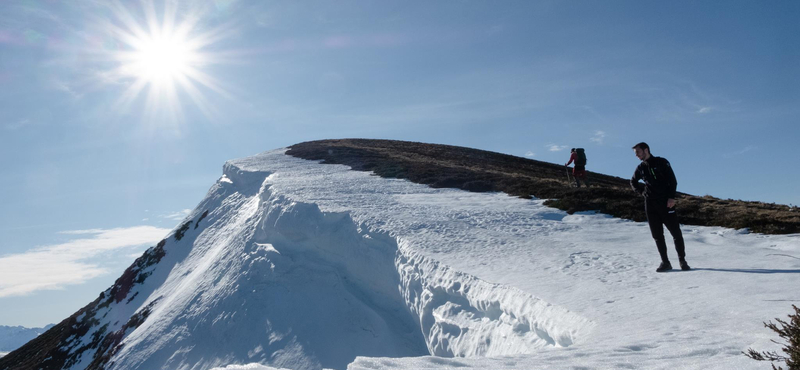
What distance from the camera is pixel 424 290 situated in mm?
10352

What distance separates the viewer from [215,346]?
521 inches

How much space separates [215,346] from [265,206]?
699 cm

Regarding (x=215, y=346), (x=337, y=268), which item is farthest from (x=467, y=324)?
(x=215, y=346)

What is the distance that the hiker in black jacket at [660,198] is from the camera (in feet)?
24.9

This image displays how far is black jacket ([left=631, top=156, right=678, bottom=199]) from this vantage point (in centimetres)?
766

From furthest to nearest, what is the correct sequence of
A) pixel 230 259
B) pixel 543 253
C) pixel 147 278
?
pixel 147 278
pixel 230 259
pixel 543 253

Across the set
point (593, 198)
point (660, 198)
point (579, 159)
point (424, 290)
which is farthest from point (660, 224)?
point (579, 159)

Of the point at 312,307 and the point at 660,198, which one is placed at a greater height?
the point at 660,198

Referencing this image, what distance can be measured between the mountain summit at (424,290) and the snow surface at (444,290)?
42 mm

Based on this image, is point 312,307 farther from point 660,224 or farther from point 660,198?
point 660,198

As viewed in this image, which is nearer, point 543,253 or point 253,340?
point 543,253

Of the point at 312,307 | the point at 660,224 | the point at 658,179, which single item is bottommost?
the point at 312,307

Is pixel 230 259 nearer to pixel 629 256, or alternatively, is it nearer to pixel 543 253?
pixel 543 253

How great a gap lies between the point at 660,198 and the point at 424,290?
517 cm
